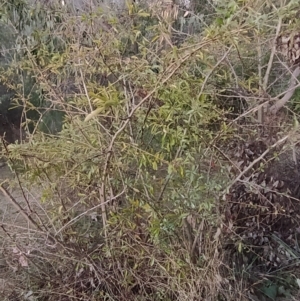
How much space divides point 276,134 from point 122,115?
96 cm

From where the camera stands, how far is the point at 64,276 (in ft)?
8.95

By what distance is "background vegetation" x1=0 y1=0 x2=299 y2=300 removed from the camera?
90.0 inches

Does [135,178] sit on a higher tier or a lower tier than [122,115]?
lower

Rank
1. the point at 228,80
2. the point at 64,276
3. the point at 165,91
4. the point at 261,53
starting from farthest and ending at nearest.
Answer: the point at 261,53, the point at 228,80, the point at 64,276, the point at 165,91

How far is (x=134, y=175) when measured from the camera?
2430 mm

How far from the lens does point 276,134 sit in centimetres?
268

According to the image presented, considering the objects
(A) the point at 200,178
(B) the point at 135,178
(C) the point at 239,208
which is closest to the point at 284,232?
(C) the point at 239,208

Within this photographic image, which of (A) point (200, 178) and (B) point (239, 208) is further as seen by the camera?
(B) point (239, 208)

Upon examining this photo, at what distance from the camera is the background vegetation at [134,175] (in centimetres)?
229

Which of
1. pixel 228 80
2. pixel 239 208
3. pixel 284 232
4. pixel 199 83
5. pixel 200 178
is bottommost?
pixel 284 232

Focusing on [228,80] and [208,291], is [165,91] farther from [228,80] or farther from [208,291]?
[208,291]

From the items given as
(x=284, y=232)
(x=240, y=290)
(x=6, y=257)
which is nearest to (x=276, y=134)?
(x=284, y=232)

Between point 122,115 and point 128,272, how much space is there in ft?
2.92

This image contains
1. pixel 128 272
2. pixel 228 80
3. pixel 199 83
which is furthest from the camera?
pixel 228 80
